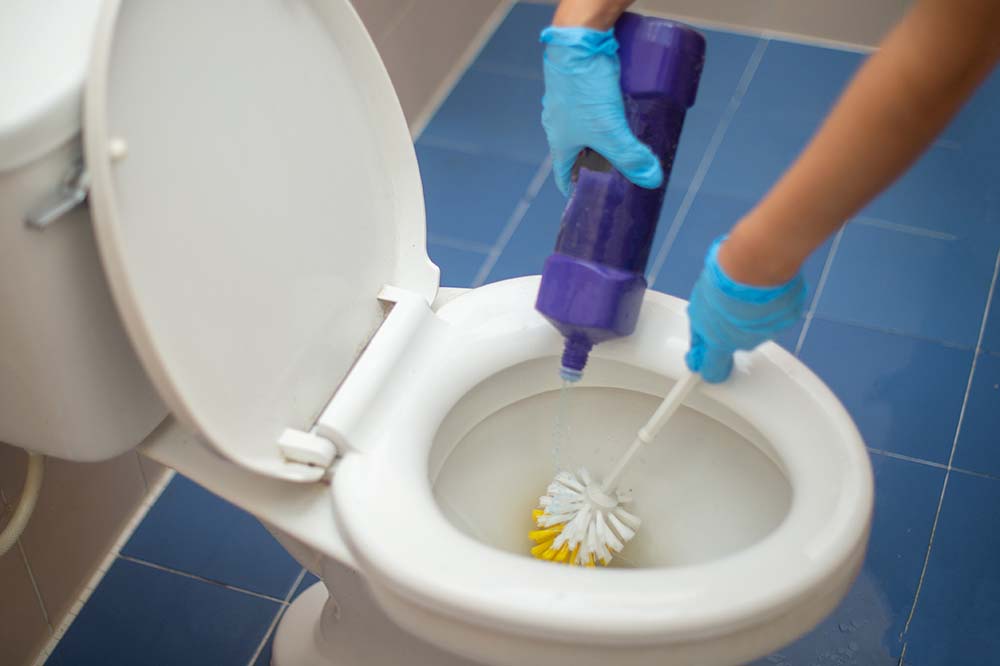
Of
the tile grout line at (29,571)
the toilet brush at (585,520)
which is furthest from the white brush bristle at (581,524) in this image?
the tile grout line at (29,571)

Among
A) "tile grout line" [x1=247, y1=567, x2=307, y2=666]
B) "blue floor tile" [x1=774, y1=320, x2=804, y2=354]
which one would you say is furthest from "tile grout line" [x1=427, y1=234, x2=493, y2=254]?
"tile grout line" [x1=247, y1=567, x2=307, y2=666]

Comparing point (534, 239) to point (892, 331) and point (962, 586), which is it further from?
point (962, 586)

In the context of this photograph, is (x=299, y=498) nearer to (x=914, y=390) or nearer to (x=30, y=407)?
(x=30, y=407)

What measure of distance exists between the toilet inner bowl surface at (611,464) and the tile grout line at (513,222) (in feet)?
1.86

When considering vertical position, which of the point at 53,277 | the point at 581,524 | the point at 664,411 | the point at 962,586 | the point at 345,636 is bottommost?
the point at 962,586

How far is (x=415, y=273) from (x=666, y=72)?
0.92 ft

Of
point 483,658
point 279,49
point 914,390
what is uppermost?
point 279,49

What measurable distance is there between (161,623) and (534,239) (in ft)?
2.44

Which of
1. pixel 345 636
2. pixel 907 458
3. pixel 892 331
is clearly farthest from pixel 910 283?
pixel 345 636

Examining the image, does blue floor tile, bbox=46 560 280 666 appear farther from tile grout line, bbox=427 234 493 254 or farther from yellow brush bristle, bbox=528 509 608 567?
tile grout line, bbox=427 234 493 254

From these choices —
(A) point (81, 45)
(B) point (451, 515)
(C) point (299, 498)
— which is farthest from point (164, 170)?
(B) point (451, 515)

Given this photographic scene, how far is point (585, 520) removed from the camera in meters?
0.87

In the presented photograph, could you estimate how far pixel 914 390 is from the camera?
1.35 metres

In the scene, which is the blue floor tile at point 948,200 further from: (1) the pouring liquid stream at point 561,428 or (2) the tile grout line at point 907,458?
(1) the pouring liquid stream at point 561,428
